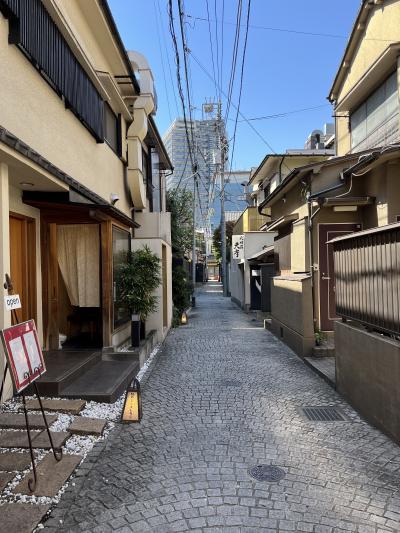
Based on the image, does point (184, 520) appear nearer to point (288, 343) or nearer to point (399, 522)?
point (399, 522)

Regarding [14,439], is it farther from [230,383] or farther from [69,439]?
[230,383]

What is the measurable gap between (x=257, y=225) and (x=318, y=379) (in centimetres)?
1646

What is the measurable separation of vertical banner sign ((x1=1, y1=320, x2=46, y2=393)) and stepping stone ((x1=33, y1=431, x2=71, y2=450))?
2.88 ft

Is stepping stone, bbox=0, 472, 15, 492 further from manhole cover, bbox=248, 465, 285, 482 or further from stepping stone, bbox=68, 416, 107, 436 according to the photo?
manhole cover, bbox=248, 465, 285, 482

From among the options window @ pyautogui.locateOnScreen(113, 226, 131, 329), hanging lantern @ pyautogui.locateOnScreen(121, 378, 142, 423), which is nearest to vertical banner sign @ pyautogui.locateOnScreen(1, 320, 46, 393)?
hanging lantern @ pyautogui.locateOnScreen(121, 378, 142, 423)

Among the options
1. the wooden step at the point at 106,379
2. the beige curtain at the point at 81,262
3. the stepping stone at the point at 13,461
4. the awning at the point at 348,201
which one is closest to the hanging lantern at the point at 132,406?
the wooden step at the point at 106,379

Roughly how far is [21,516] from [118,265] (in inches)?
250

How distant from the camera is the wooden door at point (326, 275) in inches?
385

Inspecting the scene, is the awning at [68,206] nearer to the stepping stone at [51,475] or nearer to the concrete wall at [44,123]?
the concrete wall at [44,123]

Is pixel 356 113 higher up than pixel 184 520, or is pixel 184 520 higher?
pixel 356 113

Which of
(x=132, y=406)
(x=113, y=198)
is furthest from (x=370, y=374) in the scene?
(x=113, y=198)

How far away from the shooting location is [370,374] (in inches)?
204

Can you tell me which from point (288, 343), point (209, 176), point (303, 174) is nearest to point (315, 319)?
point (288, 343)

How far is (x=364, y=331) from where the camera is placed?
558 centimetres
